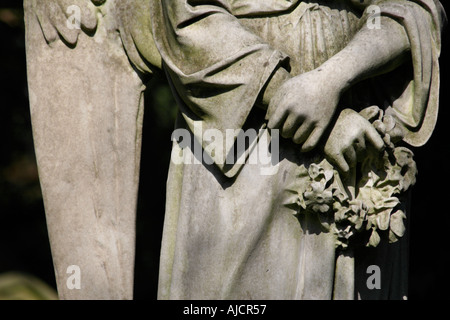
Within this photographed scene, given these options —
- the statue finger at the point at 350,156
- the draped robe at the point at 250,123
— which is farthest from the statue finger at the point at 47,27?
the statue finger at the point at 350,156

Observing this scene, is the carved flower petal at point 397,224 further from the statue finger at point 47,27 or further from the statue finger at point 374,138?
the statue finger at point 47,27

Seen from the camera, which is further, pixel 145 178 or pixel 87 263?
pixel 145 178

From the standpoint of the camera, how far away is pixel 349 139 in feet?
10.2

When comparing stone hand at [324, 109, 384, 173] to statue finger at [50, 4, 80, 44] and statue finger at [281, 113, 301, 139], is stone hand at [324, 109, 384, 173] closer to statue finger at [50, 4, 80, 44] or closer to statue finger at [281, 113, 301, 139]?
statue finger at [281, 113, 301, 139]

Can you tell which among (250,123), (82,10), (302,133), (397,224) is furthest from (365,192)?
(82,10)

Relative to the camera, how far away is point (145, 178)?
6.00 meters

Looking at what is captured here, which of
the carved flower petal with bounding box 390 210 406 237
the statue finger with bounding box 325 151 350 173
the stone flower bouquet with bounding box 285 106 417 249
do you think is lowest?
Answer: the carved flower petal with bounding box 390 210 406 237

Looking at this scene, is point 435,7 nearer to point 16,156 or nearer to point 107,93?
point 107,93

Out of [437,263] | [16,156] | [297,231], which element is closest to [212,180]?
[297,231]

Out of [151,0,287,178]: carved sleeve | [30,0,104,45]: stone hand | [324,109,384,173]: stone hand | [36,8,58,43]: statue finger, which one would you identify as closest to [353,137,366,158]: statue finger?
[324,109,384,173]: stone hand

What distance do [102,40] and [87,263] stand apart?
77cm

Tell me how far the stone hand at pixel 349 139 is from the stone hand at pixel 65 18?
914 millimetres

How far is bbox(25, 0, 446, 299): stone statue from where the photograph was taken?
3.12m

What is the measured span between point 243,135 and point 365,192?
0.44 meters
